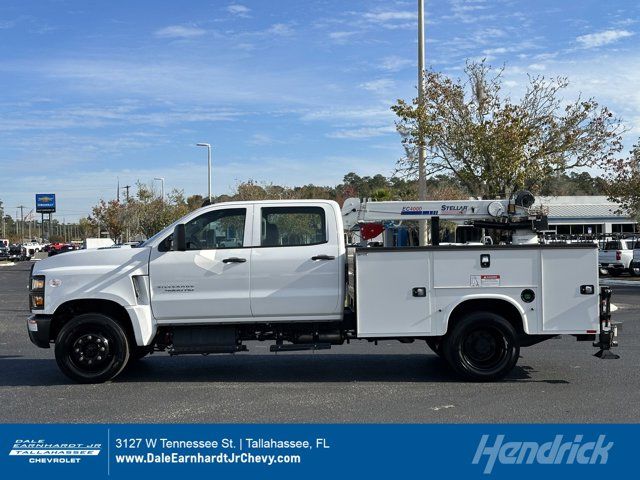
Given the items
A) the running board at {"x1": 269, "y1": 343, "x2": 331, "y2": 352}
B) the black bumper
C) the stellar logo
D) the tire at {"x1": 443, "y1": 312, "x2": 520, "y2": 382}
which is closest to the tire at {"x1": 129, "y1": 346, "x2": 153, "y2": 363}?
the black bumper

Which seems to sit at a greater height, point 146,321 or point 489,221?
point 489,221

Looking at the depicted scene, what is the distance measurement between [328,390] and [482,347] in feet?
6.31

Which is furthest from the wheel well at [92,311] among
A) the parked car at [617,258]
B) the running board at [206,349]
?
the parked car at [617,258]

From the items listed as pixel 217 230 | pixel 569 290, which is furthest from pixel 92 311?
pixel 569 290

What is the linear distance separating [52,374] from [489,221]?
6107 millimetres

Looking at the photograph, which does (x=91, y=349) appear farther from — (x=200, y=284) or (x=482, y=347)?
(x=482, y=347)

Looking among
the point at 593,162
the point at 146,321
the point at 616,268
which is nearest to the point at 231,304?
the point at 146,321

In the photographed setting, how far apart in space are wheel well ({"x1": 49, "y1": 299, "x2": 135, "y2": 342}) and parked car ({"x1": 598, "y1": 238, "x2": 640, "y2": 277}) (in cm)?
2724

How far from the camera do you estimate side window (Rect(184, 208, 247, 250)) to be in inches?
337

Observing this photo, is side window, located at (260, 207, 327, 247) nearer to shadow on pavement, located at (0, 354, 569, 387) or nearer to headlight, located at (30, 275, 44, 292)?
shadow on pavement, located at (0, 354, 569, 387)

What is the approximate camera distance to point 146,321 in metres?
8.44

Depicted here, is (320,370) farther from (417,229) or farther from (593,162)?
(593,162)

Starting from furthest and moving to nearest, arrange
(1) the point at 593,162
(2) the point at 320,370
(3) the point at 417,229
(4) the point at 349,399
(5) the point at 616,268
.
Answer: (5) the point at 616,268 → (1) the point at 593,162 → (3) the point at 417,229 → (2) the point at 320,370 → (4) the point at 349,399

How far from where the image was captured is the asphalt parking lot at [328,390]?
7.06 metres
